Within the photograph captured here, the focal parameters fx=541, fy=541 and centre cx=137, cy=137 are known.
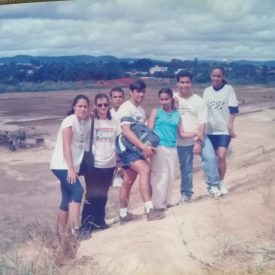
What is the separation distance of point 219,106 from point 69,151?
0.64 metres

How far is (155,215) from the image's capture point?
2.23m

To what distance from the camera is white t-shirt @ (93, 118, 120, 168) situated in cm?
221

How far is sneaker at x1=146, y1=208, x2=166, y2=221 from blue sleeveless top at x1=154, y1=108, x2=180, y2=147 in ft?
0.91

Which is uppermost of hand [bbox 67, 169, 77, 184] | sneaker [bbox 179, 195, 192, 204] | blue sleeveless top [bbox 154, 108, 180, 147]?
blue sleeveless top [bbox 154, 108, 180, 147]

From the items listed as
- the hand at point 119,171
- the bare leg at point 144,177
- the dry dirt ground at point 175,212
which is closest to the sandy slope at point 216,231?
the dry dirt ground at point 175,212

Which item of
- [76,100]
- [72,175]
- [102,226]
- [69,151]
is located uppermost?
[76,100]

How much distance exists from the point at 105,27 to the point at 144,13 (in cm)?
19

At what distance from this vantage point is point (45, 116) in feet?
7.53

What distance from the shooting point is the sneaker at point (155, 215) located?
2227mm

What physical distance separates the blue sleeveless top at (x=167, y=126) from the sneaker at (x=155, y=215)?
278 millimetres

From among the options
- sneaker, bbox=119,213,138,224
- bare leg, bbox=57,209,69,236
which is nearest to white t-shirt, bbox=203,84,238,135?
sneaker, bbox=119,213,138,224

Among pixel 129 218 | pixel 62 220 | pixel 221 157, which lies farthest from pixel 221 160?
pixel 62 220

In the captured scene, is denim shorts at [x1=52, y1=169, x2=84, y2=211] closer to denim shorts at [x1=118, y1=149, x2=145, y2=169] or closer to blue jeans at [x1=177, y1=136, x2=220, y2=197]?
denim shorts at [x1=118, y1=149, x2=145, y2=169]

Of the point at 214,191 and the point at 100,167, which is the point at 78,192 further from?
the point at 214,191
